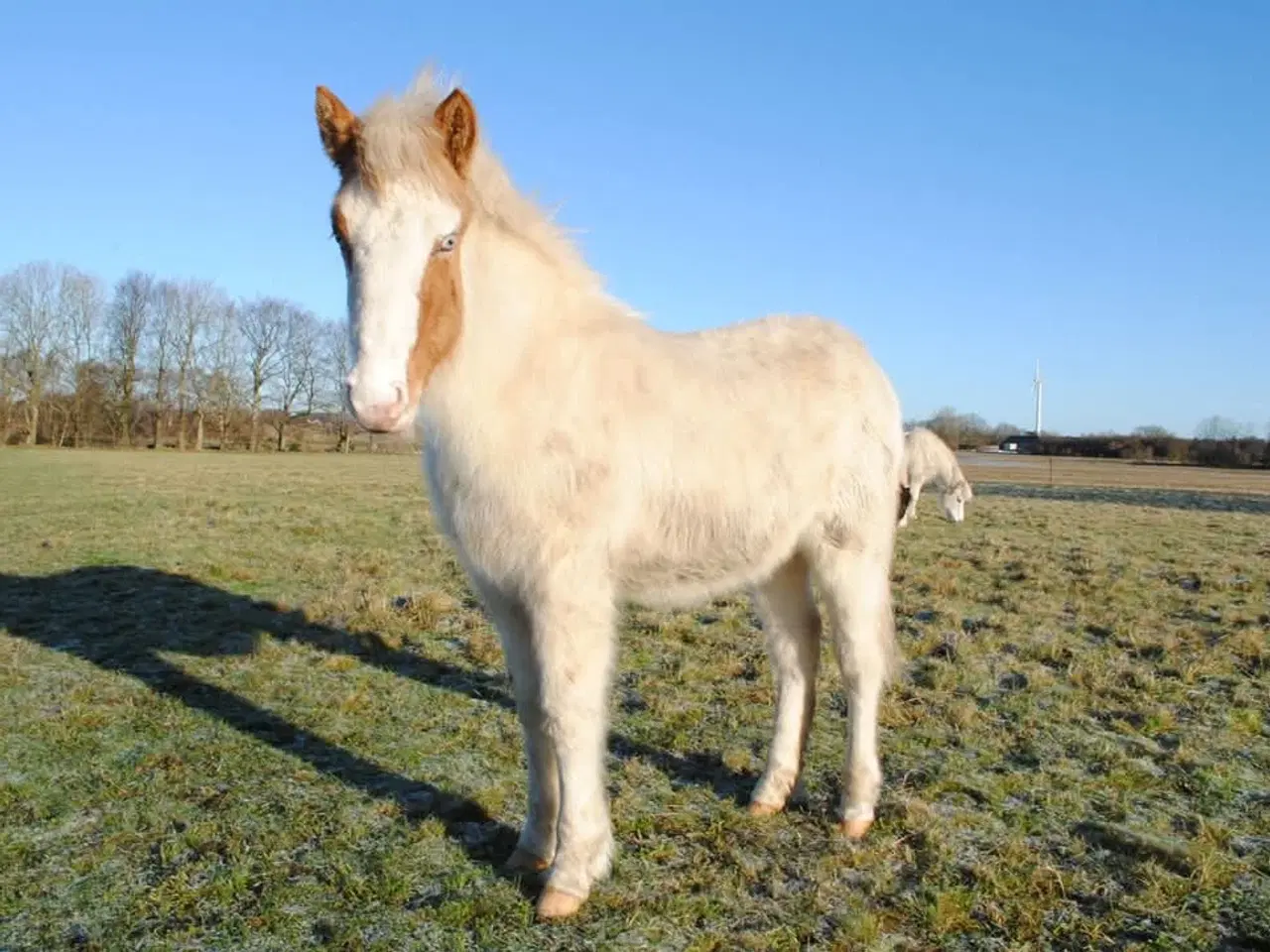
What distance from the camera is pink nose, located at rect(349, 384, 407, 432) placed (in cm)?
268

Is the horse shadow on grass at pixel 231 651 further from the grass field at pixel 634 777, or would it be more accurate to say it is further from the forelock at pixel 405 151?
the forelock at pixel 405 151

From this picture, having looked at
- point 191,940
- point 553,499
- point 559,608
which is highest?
point 553,499

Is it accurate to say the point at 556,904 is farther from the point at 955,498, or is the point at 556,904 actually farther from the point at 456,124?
the point at 955,498

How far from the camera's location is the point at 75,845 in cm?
386

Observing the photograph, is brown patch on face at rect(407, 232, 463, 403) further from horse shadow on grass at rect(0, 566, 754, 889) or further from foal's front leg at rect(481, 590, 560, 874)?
horse shadow on grass at rect(0, 566, 754, 889)

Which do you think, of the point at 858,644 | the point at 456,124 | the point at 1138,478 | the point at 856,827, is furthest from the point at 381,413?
the point at 1138,478

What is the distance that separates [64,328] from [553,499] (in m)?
66.8

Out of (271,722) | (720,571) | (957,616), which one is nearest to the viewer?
(720,571)

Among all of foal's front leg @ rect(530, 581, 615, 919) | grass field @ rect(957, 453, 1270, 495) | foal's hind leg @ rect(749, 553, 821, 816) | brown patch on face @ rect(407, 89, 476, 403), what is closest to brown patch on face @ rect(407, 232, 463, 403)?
brown patch on face @ rect(407, 89, 476, 403)

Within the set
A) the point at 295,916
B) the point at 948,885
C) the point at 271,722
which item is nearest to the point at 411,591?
the point at 271,722

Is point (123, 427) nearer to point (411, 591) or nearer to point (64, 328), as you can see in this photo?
point (64, 328)

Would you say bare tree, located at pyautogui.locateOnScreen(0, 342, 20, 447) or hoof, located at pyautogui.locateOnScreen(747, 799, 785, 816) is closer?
hoof, located at pyautogui.locateOnScreen(747, 799, 785, 816)

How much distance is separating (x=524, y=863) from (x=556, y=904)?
41 cm

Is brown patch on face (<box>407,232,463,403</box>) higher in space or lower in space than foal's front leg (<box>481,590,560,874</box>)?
higher
